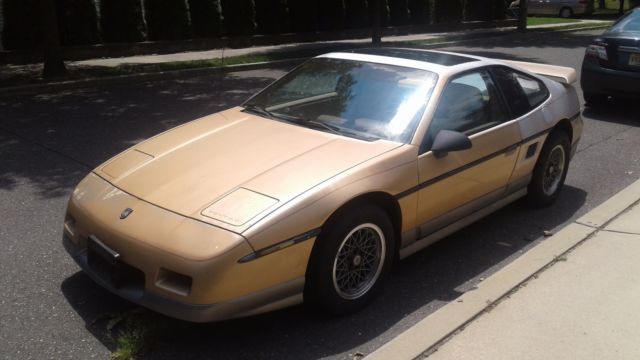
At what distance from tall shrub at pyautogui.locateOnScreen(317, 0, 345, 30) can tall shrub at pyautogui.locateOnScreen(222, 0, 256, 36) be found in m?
2.59

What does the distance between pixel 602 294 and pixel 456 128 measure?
4.54ft

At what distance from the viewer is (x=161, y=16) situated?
613 inches

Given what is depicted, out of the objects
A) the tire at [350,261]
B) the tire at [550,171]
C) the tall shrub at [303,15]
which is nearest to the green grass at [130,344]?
the tire at [350,261]

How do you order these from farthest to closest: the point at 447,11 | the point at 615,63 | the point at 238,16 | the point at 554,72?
the point at 447,11, the point at 238,16, the point at 615,63, the point at 554,72

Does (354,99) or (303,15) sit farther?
(303,15)

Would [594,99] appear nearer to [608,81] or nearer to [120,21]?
[608,81]

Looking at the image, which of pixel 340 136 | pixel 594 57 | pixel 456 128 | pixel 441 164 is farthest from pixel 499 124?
pixel 594 57

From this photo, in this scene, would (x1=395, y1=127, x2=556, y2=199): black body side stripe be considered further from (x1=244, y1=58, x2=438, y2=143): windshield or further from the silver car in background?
the silver car in background

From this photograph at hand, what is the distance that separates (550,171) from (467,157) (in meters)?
1.48

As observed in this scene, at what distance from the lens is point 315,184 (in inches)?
135

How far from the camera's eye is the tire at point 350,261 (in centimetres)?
340

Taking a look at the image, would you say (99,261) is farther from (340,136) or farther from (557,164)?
(557,164)

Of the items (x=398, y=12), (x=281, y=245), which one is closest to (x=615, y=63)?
(x=281, y=245)

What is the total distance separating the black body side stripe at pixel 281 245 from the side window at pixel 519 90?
2.29 meters
